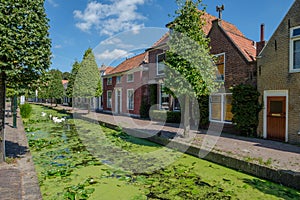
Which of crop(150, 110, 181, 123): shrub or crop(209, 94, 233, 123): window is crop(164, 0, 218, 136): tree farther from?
crop(150, 110, 181, 123): shrub

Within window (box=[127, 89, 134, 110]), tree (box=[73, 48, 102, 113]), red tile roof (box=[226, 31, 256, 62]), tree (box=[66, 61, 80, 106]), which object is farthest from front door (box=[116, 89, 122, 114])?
red tile roof (box=[226, 31, 256, 62])

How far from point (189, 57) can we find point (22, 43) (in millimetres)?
5464

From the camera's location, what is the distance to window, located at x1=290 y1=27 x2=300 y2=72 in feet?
25.5

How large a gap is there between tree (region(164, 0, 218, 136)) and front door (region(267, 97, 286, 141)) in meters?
3.02

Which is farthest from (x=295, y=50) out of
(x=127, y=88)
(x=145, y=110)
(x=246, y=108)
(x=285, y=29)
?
(x=127, y=88)

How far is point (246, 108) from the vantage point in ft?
30.2

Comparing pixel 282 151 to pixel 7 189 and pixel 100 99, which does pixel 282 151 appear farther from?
pixel 100 99

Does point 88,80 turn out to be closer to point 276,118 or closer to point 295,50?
point 276,118

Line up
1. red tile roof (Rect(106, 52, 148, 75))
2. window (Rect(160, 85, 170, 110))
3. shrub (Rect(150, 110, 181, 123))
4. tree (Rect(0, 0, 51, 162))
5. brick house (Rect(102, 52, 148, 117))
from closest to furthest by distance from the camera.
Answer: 1. tree (Rect(0, 0, 51, 162))
2. shrub (Rect(150, 110, 181, 123))
3. window (Rect(160, 85, 170, 110))
4. brick house (Rect(102, 52, 148, 117))
5. red tile roof (Rect(106, 52, 148, 75))

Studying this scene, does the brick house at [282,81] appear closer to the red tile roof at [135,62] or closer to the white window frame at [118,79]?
the red tile roof at [135,62]

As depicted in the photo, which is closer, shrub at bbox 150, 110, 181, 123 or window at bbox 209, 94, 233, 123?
window at bbox 209, 94, 233, 123

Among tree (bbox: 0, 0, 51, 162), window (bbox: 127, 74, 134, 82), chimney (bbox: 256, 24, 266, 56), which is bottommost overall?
tree (bbox: 0, 0, 51, 162)

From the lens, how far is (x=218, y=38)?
1126 cm

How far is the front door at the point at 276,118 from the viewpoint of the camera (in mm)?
8195
